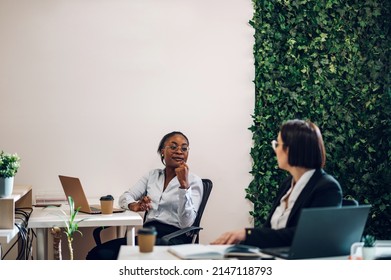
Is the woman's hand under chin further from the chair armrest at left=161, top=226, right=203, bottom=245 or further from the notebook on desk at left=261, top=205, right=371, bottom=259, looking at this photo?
the notebook on desk at left=261, top=205, right=371, bottom=259

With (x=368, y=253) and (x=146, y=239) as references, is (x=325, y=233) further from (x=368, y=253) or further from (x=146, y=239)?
(x=146, y=239)

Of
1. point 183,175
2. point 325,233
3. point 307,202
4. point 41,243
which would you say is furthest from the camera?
point 183,175

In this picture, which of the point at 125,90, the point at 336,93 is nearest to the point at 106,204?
the point at 125,90

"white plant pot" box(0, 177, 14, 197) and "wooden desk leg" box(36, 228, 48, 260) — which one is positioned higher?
"white plant pot" box(0, 177, 14, 197)

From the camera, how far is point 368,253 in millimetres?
2330

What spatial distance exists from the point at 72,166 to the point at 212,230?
779mm

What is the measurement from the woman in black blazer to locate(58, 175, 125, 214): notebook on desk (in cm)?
99

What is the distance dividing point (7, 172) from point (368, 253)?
1.59 m

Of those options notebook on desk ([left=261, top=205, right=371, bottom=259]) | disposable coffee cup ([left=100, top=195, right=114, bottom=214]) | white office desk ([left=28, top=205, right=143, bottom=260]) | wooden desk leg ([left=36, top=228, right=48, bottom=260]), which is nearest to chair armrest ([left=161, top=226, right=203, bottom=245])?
white office desk ([left=28, top=205, right=143, bottom=260])

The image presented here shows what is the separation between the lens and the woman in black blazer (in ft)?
7.61

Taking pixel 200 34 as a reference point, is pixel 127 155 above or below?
below

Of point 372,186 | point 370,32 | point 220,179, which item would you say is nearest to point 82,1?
point 220,179

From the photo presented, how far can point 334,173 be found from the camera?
3445 millimetres

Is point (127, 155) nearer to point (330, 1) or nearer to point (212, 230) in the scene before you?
point (212, 230)
